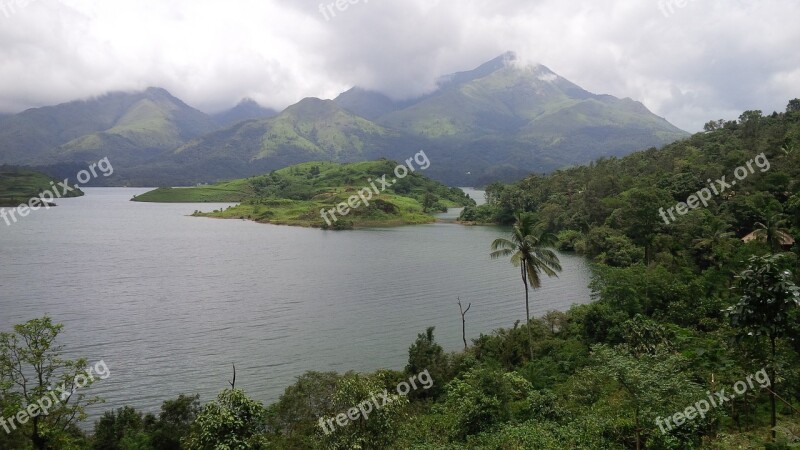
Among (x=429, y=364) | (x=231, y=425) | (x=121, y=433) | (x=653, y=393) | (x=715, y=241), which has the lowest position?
(x=429, y=364)

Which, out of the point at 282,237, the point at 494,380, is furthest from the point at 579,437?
the point at 282,237

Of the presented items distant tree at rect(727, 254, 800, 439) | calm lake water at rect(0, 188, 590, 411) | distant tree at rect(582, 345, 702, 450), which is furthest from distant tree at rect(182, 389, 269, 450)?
distant tree at rect(727, 254, 800, 439)

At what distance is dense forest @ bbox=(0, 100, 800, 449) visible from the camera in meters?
16.8

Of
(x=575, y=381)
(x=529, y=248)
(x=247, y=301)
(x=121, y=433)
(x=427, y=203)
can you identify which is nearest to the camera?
(x=121, y=433)

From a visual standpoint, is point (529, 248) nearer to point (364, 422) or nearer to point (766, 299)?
point (766, 299)

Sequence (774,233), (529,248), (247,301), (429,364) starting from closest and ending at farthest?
(429,364)
(529,248)
(774,233)
(247,301)

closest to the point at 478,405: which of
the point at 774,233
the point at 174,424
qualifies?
the point at 174,424

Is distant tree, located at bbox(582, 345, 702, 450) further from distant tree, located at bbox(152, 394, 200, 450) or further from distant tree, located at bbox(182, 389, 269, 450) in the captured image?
distant tree, located at bbox(152, 394, 200, 450)

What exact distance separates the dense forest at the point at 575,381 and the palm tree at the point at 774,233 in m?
0.13

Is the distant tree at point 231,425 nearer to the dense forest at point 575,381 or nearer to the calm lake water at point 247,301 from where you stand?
the dense forest at point 575,381

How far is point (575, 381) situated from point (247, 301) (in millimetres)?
38862

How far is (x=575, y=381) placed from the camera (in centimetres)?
2641

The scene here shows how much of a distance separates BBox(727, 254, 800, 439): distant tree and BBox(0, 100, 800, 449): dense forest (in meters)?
0.05

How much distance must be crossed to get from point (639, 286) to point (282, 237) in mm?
88236
